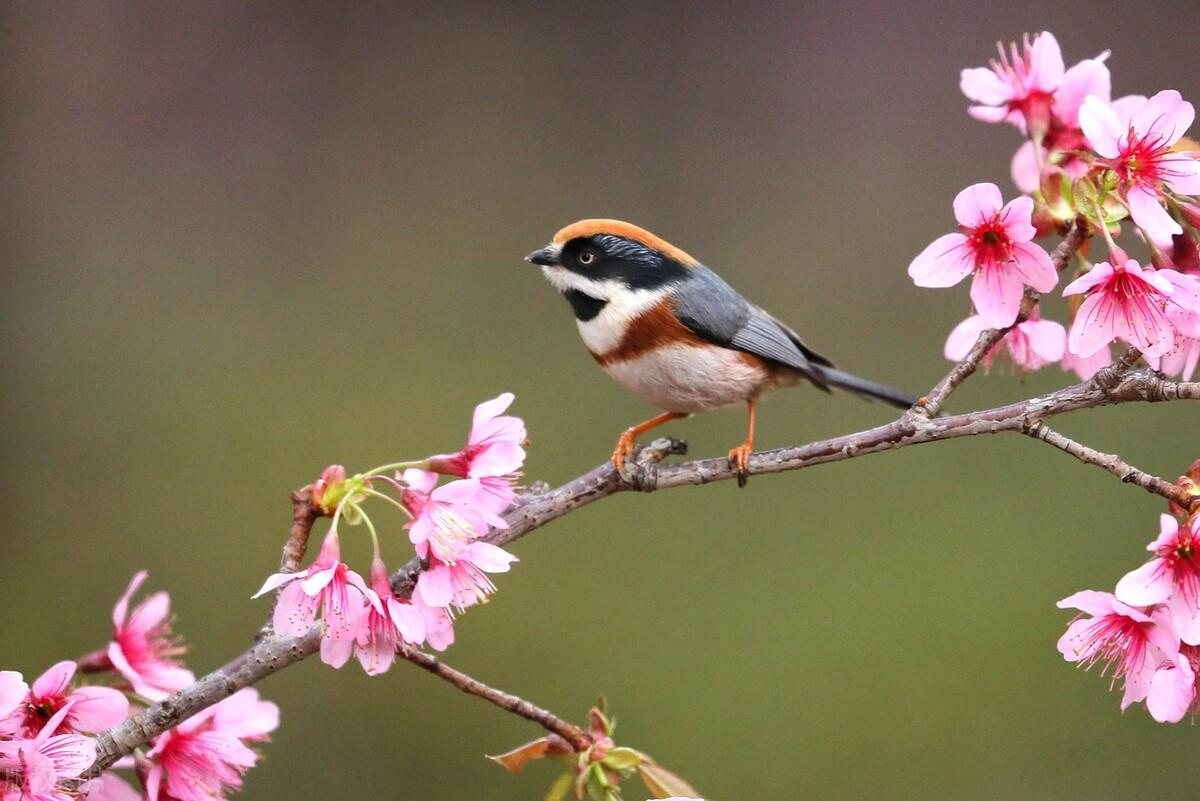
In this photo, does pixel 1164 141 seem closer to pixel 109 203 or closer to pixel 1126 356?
pixel 1126 356

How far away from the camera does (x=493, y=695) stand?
133 cm

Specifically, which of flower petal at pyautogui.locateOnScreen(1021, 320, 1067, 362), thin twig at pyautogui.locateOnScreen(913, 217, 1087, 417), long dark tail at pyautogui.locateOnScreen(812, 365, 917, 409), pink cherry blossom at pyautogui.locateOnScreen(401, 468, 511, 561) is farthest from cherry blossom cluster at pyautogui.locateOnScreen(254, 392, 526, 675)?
long dark tail at pyautogui.locateOnScreen(812, 365, 917, 409)

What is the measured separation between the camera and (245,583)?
4113mm

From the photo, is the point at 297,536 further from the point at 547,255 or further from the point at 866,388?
the point at 866,388

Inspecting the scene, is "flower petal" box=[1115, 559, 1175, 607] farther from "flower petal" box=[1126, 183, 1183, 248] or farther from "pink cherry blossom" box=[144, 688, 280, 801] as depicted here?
"pink cherry blossom" box=[144, 688, 280, 801]

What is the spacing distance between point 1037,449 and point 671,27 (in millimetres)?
1971

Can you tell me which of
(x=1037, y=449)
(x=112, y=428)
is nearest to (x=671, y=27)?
(x=1037, y=449)

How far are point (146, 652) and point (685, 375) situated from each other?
94cm

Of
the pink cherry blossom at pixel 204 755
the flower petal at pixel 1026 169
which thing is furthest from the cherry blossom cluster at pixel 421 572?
the flower petal at pixel 1026 169

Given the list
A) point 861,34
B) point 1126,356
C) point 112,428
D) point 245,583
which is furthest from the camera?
point 861,34

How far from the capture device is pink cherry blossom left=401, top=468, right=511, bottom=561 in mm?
1257

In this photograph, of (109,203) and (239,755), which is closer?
(239,755)

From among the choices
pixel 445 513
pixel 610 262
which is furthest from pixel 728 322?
pixel 445 513

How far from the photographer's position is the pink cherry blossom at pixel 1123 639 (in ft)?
4.15
